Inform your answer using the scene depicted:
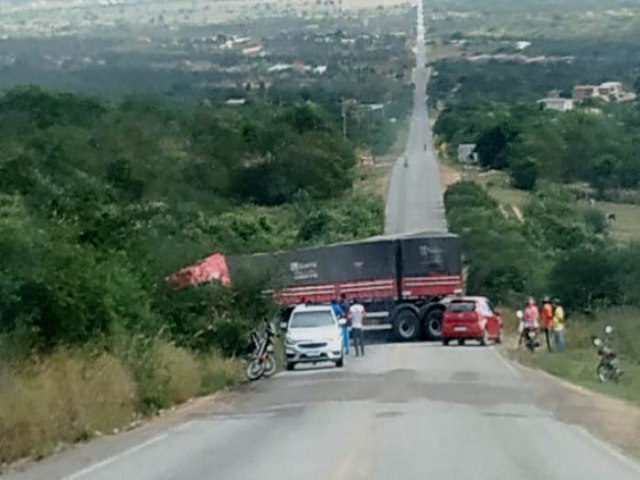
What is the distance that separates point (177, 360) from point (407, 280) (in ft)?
76.6

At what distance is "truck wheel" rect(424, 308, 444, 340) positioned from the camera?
54.0 meters

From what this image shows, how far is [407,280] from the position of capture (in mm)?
55438

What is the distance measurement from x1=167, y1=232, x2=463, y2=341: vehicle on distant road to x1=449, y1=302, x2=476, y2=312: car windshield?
Answer: 3875 mm

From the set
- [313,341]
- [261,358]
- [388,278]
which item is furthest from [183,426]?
[388,278]

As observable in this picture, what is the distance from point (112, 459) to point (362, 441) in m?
3.39

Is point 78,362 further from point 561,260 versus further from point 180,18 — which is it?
point 180,18

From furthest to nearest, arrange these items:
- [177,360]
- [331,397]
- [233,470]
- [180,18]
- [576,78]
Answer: [576,78] → [180,18] → [177,360] → [331,397] → [233,470]

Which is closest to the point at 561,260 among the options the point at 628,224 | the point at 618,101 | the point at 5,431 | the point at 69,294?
the point at 628,224

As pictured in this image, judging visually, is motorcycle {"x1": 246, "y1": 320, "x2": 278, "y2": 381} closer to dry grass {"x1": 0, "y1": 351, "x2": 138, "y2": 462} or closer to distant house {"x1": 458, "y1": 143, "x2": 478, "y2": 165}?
dry grass {"x1": 0, "y1": 351, "x2": 138, "y2": 462}

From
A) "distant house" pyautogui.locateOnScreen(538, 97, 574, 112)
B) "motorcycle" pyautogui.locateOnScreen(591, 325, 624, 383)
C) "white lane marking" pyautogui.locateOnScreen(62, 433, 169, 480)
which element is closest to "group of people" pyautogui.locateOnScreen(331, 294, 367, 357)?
"motorcycle" pyautogui.locateOnScreen(591, 325, 624, 383)

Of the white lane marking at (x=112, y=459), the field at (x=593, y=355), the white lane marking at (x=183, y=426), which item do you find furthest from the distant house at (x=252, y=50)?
the white lane marking at (x=112, y=459)

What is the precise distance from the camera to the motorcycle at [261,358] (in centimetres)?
3762

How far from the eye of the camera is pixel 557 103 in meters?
127

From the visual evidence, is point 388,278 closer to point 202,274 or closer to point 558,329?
point 558,329
